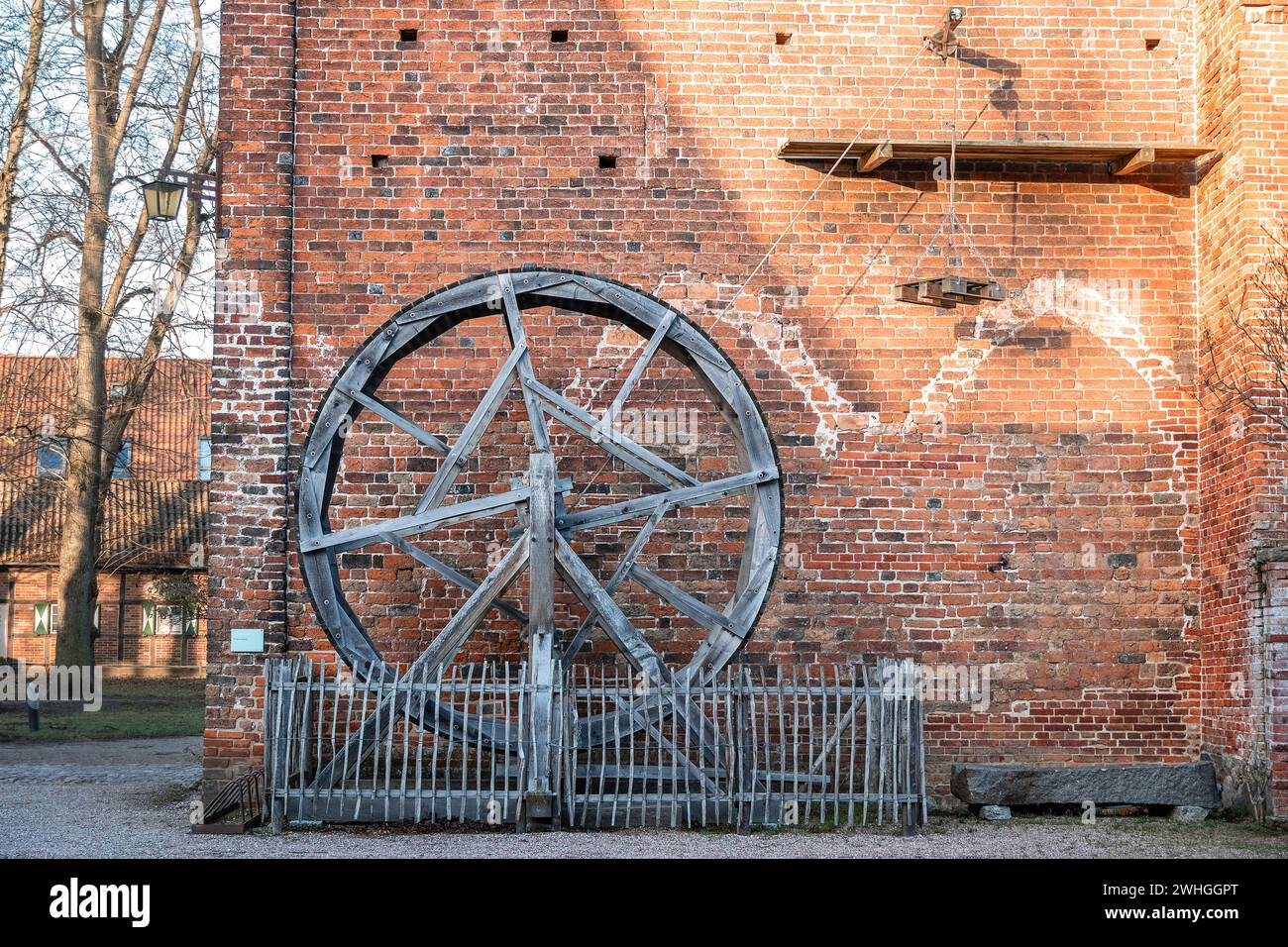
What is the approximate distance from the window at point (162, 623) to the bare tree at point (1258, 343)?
23815 millimetres

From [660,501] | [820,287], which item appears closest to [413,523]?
[660,501]

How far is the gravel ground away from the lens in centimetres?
801

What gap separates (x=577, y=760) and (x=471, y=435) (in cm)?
229

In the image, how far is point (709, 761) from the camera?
9523 millimetres

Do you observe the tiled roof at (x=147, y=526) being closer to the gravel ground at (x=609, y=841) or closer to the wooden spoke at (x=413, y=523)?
the gravel ground at (x=609, y=841)

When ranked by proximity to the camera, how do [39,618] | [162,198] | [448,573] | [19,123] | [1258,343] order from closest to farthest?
[1258,343] < [448,573] < [162,198] < [19,123] < [39,618]

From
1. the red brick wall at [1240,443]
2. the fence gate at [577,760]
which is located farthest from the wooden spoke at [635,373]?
the red brick wall at [1240,443]

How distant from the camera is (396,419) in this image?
31.9ft

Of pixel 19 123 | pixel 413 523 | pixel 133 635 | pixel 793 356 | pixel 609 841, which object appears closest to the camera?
pixel 609 841

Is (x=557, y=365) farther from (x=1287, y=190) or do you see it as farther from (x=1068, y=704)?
(x=1287, y=190)

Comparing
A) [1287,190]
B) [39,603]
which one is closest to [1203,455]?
[1287,190]

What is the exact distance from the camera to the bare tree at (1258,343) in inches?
374

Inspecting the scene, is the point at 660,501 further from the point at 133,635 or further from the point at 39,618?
the point at 133,635

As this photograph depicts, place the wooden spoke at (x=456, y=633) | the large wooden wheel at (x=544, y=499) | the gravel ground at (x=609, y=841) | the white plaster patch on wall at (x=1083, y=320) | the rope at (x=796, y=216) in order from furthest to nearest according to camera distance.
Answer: the white plaster patch on wall at (x=1083, y=320) < the rope at (x=796, y=216) < the large wooden wheel at (x=544, y=499) < the wooden spoke at (x=456, y=633) < the gravel ground at (x=609, y=841)
